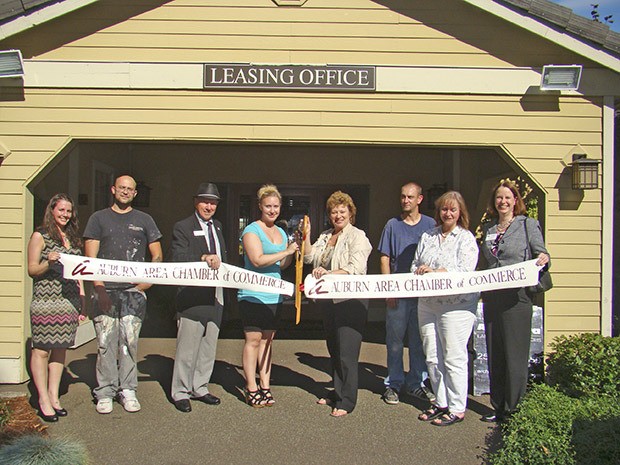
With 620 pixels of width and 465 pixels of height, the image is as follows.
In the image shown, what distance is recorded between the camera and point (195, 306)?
5.27m

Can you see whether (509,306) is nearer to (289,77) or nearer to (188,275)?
(188,275)

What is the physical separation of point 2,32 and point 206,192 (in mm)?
2544

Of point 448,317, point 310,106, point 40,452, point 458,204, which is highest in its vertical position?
point 310,106

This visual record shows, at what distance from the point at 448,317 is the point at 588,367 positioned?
135cm

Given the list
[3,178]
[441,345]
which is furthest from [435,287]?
[3,178]

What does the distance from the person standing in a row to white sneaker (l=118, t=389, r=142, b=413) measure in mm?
1677

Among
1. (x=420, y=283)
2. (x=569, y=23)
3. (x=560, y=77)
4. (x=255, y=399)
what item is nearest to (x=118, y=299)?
(x=255, y=399)

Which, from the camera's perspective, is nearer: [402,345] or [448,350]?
[448,350]

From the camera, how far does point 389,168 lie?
1012 centimetres

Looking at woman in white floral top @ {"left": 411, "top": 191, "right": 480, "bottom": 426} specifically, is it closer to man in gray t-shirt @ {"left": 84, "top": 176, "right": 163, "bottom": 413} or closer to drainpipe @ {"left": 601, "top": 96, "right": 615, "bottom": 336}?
drainpipe @ {"left": 601, "top": 96, "right": 615, "bottom": 336}

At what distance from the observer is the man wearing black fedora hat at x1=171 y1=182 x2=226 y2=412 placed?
5.22m

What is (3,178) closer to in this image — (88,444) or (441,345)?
(88,444)

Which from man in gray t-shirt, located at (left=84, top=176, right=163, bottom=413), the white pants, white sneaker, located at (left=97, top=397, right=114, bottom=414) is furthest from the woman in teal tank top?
the white pants

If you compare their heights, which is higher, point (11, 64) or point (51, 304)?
point (11, 64)
